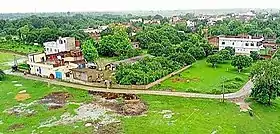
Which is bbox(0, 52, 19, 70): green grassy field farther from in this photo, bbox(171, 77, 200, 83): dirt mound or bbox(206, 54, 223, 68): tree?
bbox(206, 54, 223, 68): tree

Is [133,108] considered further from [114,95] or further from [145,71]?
[145,71]

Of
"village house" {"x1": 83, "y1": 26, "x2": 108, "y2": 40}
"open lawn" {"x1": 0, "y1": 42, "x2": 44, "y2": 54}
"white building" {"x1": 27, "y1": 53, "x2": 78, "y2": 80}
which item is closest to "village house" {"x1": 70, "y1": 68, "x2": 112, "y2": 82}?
"white building" {"x1": 27, "y1": 53, "x2": 78, "y2": 80}

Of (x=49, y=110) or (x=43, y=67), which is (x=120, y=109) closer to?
(x=49, y=110)

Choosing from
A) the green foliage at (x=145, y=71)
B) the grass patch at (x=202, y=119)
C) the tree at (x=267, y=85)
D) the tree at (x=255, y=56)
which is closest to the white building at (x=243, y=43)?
the tree at (x=255, y=56)

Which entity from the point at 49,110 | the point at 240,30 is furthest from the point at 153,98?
the point at 240,30

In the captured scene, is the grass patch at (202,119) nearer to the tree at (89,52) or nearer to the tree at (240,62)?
the tree at (240,62)
